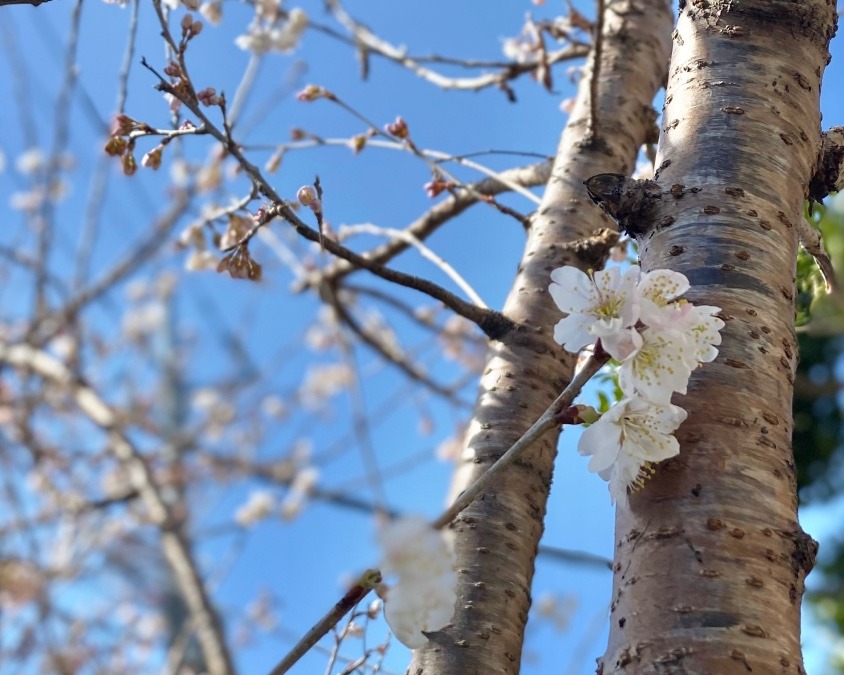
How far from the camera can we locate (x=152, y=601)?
6969 mm

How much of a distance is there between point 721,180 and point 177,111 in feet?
2.76

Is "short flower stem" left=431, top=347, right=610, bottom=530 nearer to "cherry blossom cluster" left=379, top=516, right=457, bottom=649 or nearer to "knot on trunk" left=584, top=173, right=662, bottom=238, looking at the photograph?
"cherry blossom cluster" left=379, top=516, right=457, bottom=649

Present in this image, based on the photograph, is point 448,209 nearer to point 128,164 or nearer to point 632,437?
point 128,164

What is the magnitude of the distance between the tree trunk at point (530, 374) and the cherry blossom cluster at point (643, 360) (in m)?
0.30

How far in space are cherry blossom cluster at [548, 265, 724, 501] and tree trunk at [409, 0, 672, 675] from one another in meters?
0.30

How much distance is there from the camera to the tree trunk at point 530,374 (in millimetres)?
973

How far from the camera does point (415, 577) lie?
652 millimetres

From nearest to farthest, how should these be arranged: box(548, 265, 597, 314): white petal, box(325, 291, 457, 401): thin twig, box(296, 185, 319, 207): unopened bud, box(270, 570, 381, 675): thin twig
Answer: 1. box(270, 570, 381, 675): thin twig
2. box(548, 265, 597, 314): white petal
3. box(296, 185, 319, 207): unopened bud
4. box(325, 291, 457, 401): thin twig

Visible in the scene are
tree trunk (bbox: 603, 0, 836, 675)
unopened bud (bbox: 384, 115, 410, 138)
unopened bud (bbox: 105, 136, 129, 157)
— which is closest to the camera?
tree trunk (bbox: 603, 0, 836, 675)

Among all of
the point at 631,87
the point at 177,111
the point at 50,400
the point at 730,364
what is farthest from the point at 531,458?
the point at 50,400

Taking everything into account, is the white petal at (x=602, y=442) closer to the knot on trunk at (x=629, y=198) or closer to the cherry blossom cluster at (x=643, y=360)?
the cherry blossom cluster at (x=643, y=360)

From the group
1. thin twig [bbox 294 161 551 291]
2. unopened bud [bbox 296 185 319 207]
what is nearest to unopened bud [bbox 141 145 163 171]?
unopened bud [bbox 296 185 319 207]

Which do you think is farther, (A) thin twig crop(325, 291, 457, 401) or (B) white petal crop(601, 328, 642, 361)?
(A) thin twig crop(325, 291, 457, 401)

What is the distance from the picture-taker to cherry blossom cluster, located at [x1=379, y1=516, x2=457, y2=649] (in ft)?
2.04
